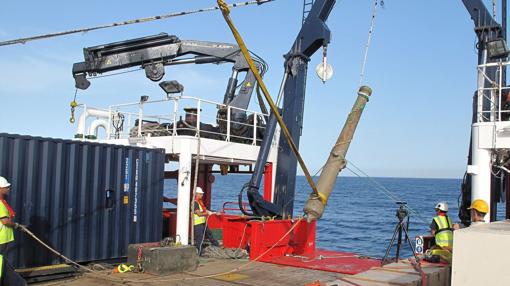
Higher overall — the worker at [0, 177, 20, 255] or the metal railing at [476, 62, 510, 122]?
the metal railing at [476, 62, 510, 122]

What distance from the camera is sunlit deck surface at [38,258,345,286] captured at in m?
10.7

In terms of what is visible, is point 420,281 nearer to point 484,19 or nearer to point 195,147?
point 195,147

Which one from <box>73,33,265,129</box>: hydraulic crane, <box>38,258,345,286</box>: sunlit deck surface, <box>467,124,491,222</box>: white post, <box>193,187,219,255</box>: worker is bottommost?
<box>38,258,345,286</box>: sunlit deck surface

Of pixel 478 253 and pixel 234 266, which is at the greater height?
pixel 478 253

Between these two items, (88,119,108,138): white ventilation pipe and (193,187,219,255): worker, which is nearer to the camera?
(193,187,219,255): worker

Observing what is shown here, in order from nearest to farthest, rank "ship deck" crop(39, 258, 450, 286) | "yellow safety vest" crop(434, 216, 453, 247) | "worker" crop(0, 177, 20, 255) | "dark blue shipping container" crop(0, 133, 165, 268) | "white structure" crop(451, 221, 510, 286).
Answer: "white structure" crop(451, 221, 510, 286) → "ship deck" crop(39, 258, 450, 286) → "worker" crop(0, 177, 20, 255) → "yellow safety vest" crop(434, 216, 453, 247) → "dark blue shipping container" crop(0, 133, 165, 268)

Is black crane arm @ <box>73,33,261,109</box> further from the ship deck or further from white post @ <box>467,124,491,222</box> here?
white post @ <box>467,124,491,222</box>

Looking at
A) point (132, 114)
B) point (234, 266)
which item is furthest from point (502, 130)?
point (132, 114)

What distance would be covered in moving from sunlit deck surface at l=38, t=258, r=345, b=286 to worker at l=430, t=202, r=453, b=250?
227 centimetres

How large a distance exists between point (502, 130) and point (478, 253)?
734 centimetres

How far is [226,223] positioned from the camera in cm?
1519

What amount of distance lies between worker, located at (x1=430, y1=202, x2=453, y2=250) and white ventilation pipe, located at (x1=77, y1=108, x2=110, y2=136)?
10.9 meters

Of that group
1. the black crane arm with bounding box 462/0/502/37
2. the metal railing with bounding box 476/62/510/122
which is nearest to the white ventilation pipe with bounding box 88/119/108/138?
the metal railing with bounding box 476/62/510/122

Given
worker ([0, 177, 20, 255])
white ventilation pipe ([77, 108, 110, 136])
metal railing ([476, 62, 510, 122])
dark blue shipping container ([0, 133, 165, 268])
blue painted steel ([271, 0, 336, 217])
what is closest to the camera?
worker ([0, 177, 20, 255])
